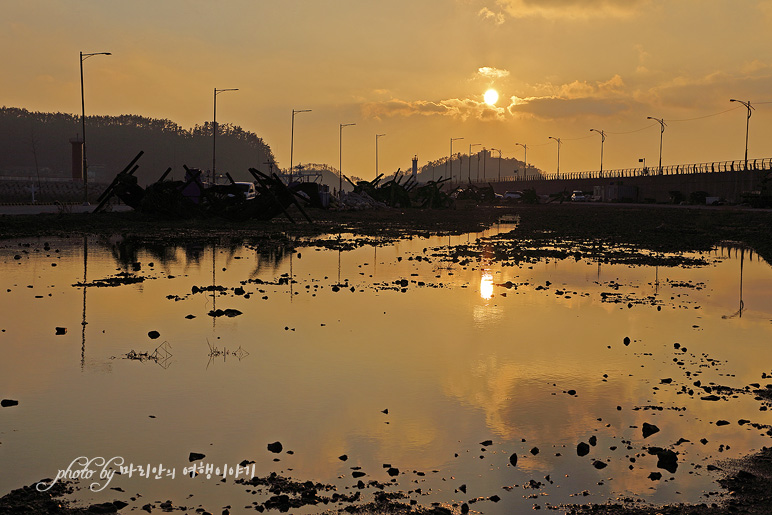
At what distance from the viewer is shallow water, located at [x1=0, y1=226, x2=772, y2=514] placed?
7.01 metres

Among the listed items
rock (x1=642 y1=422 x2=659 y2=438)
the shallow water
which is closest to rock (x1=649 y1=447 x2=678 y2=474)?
the shallow water

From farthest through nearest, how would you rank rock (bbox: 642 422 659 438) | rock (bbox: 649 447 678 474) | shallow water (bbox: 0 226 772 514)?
rock (bbox: 642 422 659 438)
rock (bbox: 649 447 678 474)
shallow water (bbox: 0 226 772 514)

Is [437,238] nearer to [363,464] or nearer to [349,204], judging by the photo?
[363,464]

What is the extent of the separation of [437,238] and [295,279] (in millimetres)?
17664

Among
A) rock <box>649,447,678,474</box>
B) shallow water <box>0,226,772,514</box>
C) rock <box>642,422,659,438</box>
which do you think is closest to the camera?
shallow water <box>0,226,772,514</box>

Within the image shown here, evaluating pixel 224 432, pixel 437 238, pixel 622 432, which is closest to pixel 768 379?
pixel 622 432

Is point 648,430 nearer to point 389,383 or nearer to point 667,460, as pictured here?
point 667,460

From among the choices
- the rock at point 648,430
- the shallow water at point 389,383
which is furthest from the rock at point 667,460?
the rock at point 648,430

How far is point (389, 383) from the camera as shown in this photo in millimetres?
9914

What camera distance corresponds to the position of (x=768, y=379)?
1038cm

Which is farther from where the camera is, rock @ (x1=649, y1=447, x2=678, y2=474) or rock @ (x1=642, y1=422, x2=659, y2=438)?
rock @ (x1=642, y1=422, x2=659, y2=438)

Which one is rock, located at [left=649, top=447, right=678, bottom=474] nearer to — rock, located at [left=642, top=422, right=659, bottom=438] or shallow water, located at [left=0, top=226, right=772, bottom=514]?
shallow water, located at [left=0, top=226, right=772, bottom=514]

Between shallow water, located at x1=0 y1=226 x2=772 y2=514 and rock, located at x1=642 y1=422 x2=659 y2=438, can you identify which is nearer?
shallow water, located at x1=0 y1=226 x2=772 y2=514

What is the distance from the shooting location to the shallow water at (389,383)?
276 inches
